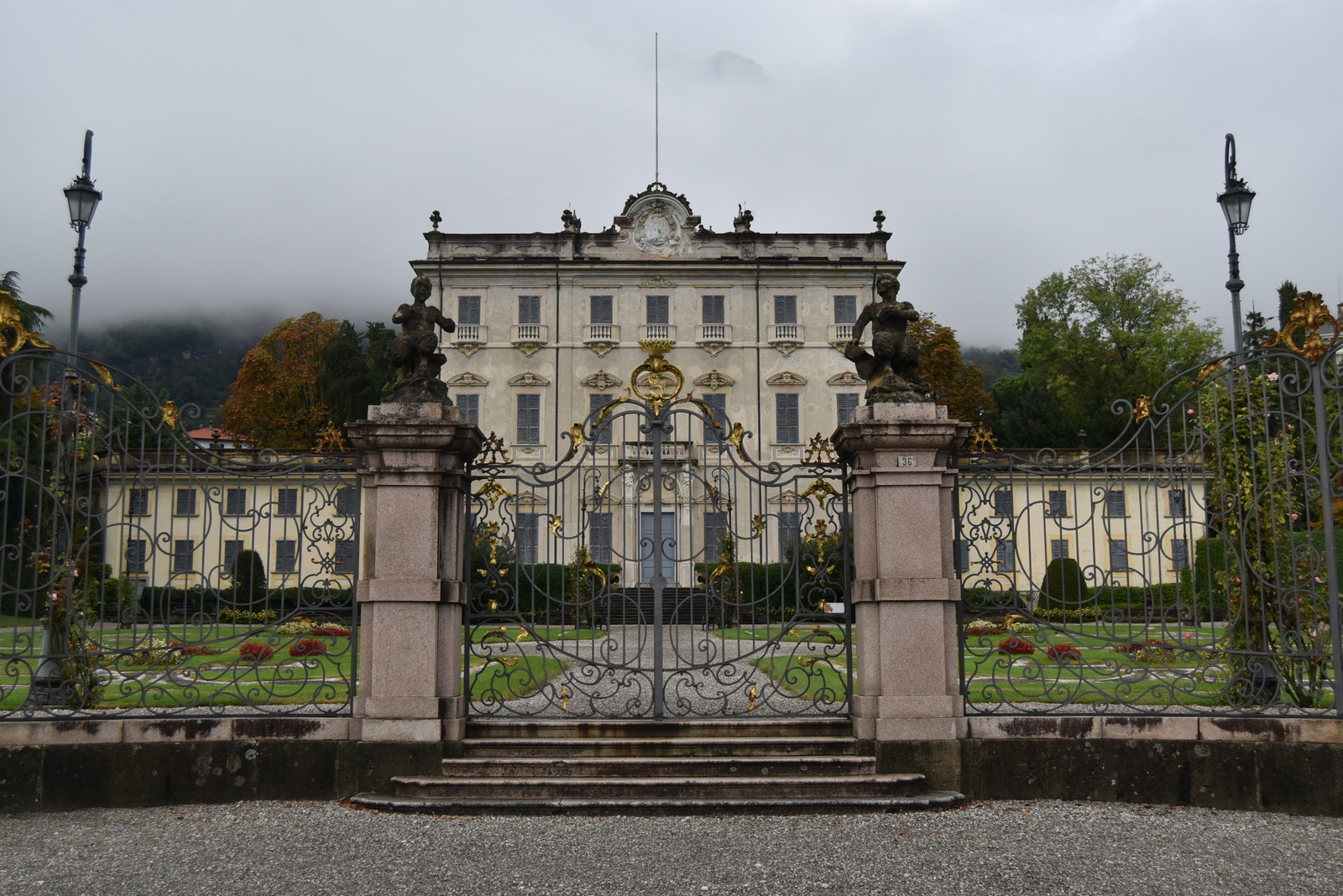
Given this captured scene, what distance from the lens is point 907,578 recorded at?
7.34 m

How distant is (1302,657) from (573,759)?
5307 mm

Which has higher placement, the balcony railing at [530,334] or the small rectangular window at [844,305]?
the small rectangular window at [844,305]

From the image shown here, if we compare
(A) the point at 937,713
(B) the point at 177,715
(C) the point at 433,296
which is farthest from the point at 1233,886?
(C) the point at 433,296

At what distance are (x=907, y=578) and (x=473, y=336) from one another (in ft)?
99.9

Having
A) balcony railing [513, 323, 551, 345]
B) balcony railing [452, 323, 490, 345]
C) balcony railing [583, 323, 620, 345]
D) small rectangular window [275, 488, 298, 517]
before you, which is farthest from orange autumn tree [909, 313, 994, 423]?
small rectangular window [275, 488, 298, 517]

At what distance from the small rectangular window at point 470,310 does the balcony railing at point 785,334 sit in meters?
10.4

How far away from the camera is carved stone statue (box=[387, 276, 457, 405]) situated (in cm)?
761

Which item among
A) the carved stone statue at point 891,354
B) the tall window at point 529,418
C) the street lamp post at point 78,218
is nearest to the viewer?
the carved stone statue at point 891,354

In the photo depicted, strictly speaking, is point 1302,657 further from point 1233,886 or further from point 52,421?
point 52,421

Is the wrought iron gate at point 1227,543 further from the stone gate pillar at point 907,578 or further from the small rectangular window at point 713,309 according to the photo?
the small rectangular window at point 713,309

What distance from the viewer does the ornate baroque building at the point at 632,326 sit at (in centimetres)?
3603

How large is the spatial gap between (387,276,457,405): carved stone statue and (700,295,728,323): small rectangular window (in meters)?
29.0

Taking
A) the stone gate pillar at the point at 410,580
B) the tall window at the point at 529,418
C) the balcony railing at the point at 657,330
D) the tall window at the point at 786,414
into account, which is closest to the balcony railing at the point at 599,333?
the balcony railing at the point at 657,330

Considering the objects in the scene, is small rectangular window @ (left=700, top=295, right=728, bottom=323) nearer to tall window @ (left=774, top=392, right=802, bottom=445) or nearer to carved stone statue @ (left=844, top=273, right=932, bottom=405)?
tall window @ (left=774, top=392, right=802, bottom=445)
